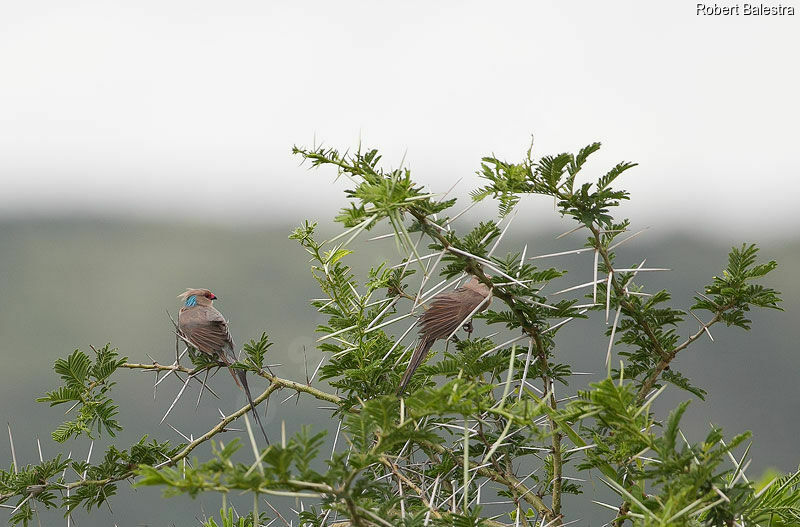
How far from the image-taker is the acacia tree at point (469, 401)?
1.00m

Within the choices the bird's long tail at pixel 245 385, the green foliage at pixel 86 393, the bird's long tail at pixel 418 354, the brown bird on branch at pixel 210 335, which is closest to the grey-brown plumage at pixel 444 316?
the bird's long tail at pixel 418 354

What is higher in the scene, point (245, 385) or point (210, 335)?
point (210, 335)

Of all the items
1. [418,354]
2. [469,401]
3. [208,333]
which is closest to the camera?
[469,401]

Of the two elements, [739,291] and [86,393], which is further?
[86,393]

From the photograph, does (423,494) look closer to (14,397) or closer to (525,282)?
(525,282)

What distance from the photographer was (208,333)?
185 centimetres

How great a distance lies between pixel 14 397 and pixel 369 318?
16581mm

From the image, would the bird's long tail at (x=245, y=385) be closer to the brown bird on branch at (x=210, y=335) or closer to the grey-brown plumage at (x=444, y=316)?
the brown bird on branch at (x=210, y=335)

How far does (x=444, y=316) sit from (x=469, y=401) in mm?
535

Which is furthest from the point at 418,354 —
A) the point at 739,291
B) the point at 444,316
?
the point at 739,291

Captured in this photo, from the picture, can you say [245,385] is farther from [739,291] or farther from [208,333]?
[739,291]

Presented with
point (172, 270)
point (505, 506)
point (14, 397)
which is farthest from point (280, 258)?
point (505, 506)

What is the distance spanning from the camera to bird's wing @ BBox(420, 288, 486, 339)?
1507 millimetres

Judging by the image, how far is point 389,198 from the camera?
3.61ft
